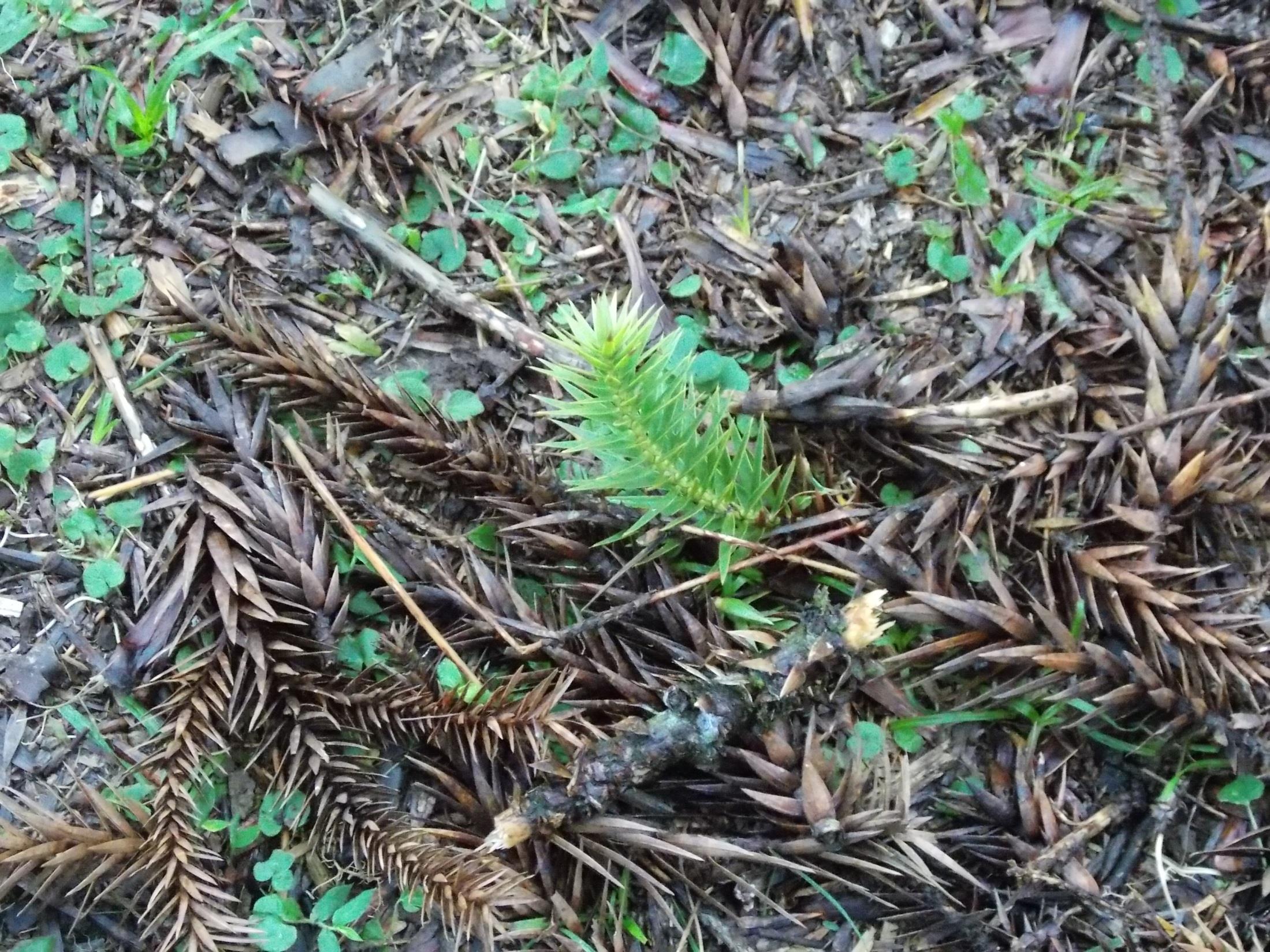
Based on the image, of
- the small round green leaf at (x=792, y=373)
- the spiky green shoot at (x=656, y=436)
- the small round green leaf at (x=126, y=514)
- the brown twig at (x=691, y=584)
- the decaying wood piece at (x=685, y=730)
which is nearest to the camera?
the spiky green shoot at (x=656, y=436)

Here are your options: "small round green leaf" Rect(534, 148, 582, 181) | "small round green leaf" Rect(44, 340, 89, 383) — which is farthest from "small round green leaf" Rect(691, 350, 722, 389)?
"small round green leaf" Rect(44, 340, 89, 383)

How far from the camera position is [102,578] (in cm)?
175

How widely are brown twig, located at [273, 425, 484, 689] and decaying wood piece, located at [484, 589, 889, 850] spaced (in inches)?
9.8

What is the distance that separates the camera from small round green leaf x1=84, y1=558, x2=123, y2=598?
5.73 feet

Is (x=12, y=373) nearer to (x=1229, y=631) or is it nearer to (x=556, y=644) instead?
(x=556, y=644)

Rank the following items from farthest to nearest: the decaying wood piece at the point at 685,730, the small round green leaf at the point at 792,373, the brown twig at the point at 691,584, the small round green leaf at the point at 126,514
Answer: the small round green leaf at the point at 792,373 → the small round green leaf at the point at 126,514 → the brown twig at the point at 691,584 → the decaying wood piece at the point at 685,730

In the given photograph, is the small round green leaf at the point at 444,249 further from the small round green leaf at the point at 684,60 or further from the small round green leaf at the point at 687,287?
the small round green leaf at the point at 684,60

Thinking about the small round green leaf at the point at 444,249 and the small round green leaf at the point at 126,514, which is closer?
the small round green leaf at the point at 126,514

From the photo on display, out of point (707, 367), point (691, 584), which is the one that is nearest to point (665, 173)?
point (707, 367)

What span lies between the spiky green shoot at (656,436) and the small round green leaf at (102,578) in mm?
860

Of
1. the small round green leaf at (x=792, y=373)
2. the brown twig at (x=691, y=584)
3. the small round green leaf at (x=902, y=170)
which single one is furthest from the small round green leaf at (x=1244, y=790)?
the small round green leaf at (x=902, y=170)

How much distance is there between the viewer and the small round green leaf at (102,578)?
175cm

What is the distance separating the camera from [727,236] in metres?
1.98

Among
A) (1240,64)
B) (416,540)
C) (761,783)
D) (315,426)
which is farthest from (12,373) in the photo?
(1240,64)
